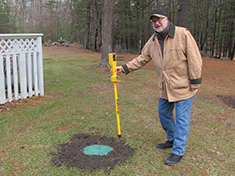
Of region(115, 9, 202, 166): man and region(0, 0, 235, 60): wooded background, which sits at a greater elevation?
region(0, 0, 235, 60): wooded background

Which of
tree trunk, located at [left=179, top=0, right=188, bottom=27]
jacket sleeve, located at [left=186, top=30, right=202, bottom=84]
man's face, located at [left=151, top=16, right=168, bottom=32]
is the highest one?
tree trunk, located at [left=179, top=0, right=188, bottom=27]

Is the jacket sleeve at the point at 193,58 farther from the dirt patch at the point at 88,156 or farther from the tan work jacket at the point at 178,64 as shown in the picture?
the dirt patch at the point at 88,156

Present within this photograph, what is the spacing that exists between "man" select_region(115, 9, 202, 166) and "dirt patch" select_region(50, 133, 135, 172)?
0.75m

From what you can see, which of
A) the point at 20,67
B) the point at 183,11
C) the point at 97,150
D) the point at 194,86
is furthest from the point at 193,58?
the point at 183,11

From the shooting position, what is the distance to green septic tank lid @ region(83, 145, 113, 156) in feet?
11.1

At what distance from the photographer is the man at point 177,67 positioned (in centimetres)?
294

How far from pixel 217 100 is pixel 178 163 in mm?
4449

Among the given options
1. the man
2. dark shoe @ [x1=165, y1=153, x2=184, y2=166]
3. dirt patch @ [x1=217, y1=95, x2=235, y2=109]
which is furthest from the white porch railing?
dirt patch @ [x1=217, y1=95, x2=235, y2=109]

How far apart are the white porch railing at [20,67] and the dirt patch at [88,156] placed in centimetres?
263

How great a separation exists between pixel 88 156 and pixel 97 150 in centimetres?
22

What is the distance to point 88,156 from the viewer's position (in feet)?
10.8

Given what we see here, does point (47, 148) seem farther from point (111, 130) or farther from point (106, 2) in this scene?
point (106, 2)

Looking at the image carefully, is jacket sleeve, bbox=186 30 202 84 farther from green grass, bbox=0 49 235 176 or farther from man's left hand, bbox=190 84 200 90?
green grass, bbox=0 49 235 176

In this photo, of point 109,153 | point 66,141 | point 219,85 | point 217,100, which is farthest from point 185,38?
point 219,85
